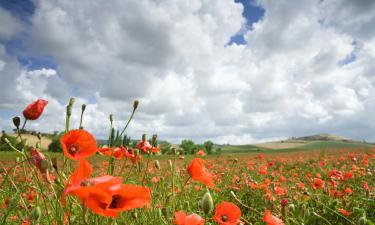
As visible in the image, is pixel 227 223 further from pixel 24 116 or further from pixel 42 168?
pixel 24 116

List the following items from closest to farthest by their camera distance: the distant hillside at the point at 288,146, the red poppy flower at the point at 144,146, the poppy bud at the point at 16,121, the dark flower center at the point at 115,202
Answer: the dark flower center at the point at 115,202
the poppy bud at the point at 16,121
the red poppy flower at the point at 144,146
the distant hillside at the point at 288,146

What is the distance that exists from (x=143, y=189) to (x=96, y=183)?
197mm

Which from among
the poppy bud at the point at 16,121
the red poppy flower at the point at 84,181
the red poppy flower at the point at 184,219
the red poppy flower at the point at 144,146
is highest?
the poppy bud at the point at 16,121

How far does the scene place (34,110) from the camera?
64.9 inches

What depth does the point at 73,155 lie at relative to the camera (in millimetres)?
1409

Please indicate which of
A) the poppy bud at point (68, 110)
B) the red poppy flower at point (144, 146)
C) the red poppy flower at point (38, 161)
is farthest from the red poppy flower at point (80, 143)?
the red poppy flower at point (144, 146)

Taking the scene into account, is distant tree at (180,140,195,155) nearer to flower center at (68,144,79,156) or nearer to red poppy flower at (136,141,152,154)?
red poppy flower at (136,141,152,154)

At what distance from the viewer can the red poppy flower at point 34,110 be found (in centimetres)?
164

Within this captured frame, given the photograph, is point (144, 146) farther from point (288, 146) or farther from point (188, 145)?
point (288, 146)

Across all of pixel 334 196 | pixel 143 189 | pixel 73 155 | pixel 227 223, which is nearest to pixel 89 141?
pixel 73 155

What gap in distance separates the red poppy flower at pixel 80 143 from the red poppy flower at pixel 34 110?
0.32m

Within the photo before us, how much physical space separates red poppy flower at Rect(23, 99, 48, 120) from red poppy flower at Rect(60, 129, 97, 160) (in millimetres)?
316

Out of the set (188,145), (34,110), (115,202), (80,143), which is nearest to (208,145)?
(188,145)

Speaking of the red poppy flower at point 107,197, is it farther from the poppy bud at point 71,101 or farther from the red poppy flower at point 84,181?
the poppy bud at point 71,101
